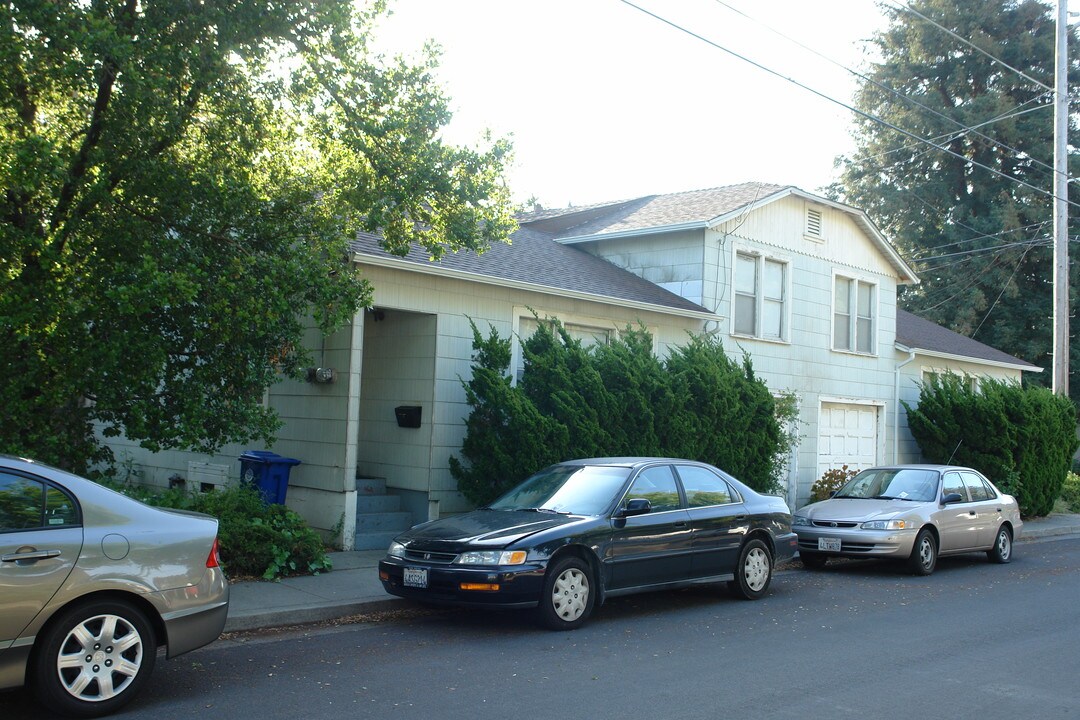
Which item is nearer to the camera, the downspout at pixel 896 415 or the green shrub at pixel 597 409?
the green shrub at pixel 597 409

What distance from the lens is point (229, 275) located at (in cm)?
931

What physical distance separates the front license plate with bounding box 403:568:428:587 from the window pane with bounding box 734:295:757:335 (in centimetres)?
1139

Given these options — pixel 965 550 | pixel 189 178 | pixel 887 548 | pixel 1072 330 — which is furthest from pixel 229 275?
pixel 1072 330

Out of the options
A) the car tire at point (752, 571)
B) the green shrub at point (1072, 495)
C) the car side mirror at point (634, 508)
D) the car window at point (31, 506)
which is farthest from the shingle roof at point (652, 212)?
the car window at point (31, 506)

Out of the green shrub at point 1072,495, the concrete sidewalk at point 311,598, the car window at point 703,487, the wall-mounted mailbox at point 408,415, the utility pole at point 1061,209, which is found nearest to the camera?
the concrete sidewalk at point 311,598

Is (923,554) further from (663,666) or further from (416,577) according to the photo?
(416,577)

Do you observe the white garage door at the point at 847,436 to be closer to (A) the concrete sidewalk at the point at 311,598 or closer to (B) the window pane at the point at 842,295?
(B) the window pane at the point at 842,295

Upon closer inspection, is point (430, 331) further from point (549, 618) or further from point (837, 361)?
point (837, 361)

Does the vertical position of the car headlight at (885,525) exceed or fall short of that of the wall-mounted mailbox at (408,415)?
it falls short

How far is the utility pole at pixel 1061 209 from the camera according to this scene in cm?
2073

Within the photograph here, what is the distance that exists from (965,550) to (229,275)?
34.2 feet

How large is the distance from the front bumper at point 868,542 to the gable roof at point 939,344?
10508mm

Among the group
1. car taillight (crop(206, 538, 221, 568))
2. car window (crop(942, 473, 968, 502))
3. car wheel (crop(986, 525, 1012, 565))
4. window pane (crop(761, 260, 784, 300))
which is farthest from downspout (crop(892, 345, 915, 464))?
car taillight (crop(206, 538, 221, 568))

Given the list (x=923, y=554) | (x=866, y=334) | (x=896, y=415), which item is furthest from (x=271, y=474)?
(x=896, y=415)
